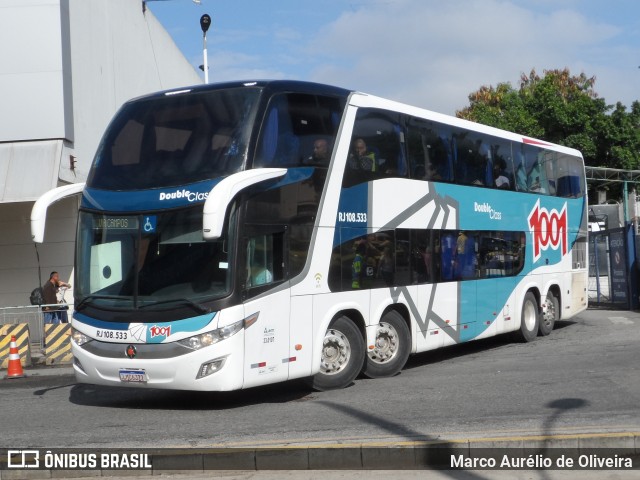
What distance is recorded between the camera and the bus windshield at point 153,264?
1025 cm

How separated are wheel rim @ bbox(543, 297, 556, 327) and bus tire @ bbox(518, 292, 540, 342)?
450 mm

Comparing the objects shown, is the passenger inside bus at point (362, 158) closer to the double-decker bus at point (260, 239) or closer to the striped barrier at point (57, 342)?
the double-decker bus at point (260, 239)

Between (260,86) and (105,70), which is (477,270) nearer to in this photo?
(260,86)

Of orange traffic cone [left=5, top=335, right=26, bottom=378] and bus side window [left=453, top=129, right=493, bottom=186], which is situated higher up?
bus side window [left=453, top=129, right=493, bottom=186]

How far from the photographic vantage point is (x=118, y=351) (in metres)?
10.5

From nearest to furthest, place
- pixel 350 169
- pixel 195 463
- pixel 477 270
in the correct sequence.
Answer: pixel 195 463, pixel 350 169, pixel 477 270

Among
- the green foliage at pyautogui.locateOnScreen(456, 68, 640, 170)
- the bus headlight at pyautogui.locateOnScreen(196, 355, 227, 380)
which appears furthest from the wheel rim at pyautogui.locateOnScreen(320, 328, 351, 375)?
the green foliage at pyautogui.locateOnScreen(456, 68, 640, 170)

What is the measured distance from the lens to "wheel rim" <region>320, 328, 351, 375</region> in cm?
1200

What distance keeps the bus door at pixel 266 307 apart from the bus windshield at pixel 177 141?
106cm

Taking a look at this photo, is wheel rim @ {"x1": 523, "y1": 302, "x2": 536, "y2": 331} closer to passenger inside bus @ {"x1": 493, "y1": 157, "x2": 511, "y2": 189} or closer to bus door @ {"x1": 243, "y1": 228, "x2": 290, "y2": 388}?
passenger inside bus @ {"x1": 493, "y1": 157, "x2": 511, "y2": 189}

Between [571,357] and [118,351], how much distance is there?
8.11 metres

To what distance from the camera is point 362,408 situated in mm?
10211

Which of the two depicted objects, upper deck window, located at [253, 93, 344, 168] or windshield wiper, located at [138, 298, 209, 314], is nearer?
windshield wiper, located at [138, 298, 209, 314]

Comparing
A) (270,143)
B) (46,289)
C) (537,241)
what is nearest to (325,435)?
(270,143)
